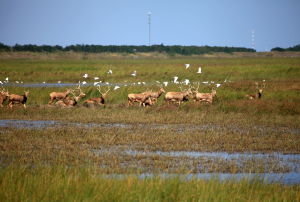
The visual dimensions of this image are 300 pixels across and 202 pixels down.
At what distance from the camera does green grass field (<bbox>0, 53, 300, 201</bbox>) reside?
12.0m

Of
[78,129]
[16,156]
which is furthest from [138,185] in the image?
[78,129]

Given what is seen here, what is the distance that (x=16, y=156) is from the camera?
58.5ft

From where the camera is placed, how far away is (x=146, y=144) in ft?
67.8

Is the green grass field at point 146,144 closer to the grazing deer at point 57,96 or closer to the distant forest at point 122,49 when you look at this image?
the grazing deer at point 57,96

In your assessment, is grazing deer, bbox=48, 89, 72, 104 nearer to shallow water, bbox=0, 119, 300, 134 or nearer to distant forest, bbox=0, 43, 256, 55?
shallow water, bbox=0, 119, 300, 134

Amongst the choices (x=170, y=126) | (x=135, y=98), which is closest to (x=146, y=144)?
(x=170, y=126)

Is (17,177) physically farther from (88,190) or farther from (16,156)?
(16,156)

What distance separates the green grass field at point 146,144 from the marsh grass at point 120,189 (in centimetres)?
2

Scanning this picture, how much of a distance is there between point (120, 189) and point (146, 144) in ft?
29.1

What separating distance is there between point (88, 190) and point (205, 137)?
419 inches

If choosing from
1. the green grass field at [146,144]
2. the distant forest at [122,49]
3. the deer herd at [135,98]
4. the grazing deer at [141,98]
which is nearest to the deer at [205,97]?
the deer herd at [135,98]

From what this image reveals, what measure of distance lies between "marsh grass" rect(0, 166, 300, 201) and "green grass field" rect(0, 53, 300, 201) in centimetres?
2

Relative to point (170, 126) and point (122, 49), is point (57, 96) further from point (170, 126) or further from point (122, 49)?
point (122, 49)

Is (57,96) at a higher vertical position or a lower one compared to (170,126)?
lower
